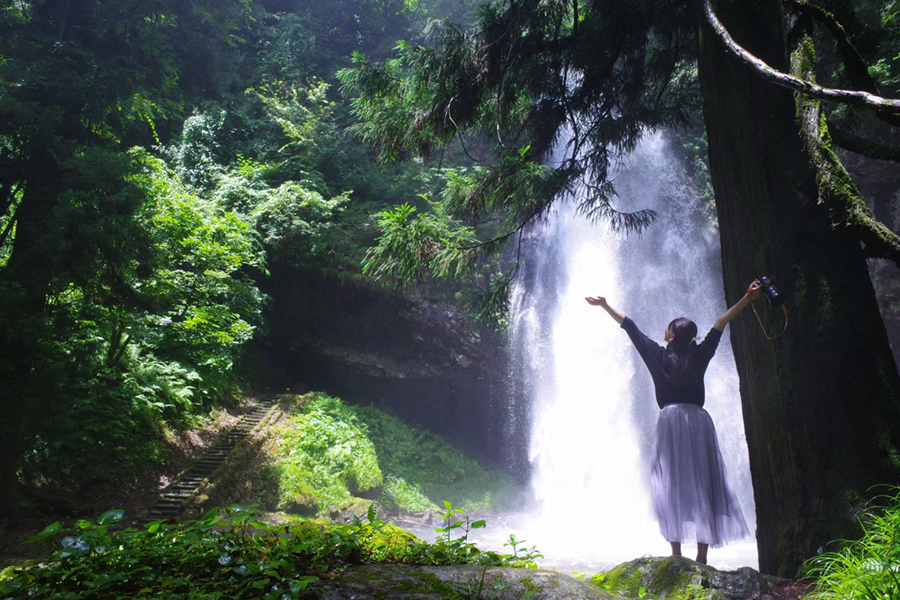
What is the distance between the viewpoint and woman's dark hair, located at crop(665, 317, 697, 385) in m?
3.80

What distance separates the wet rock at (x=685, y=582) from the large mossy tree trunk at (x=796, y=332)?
605 mm

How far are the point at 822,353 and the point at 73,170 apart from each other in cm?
806

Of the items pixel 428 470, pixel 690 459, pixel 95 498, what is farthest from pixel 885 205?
pixel 95 498

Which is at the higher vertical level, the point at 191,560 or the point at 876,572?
the point at 876,572

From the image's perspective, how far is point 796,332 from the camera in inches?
137

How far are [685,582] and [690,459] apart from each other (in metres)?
0.98

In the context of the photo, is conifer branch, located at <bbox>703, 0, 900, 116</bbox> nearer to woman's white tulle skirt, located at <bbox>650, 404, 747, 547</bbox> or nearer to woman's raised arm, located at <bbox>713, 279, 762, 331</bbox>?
woman's raised arm, located at <bbox>713, 279, 762, 331</bbox>

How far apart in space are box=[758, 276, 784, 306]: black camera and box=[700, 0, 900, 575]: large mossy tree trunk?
0.20 meters

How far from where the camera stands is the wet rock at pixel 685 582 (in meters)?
2.72

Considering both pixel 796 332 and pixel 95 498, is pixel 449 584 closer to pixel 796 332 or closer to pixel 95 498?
pixel 796 332

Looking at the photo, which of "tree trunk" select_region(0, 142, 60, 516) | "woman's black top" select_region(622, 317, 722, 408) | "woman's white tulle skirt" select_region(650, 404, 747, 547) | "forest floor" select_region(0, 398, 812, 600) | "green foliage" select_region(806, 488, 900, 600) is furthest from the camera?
"forest floor" select_region(0, 398, 812, 600)

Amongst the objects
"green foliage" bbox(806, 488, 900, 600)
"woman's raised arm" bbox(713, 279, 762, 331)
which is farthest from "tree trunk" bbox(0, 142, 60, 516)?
"green foliage" bbox(806, 488, 900, 600)

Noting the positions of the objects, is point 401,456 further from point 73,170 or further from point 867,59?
point 867,59

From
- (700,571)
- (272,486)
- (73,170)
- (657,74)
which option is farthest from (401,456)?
(700,571)
